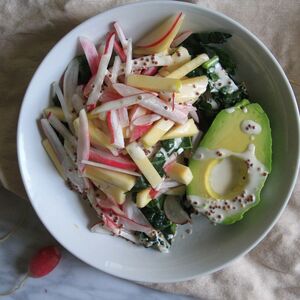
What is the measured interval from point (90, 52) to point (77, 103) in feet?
0.39

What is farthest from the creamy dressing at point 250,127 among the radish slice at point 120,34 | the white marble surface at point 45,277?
the white marble surface at point 45,277

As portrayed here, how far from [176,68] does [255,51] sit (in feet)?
0.60

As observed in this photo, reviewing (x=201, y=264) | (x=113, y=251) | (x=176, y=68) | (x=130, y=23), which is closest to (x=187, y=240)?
(x=201, y=264)

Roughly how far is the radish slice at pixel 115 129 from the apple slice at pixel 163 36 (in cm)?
18

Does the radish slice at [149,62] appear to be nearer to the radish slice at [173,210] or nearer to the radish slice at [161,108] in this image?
the radish slice at [161,108]

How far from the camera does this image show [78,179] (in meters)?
1.19

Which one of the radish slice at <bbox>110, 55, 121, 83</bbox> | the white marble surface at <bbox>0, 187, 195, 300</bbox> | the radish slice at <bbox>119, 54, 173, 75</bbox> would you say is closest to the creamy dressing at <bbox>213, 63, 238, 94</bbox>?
the radish slice at <bbox>119, 54, 173, 75</bbox>

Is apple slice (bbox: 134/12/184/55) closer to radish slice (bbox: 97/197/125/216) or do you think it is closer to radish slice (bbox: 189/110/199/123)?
radish slice (bbox: 189/110/199/123)

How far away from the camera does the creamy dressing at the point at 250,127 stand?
1.13 metres

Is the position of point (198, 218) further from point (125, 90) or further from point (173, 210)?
point (125, 90)

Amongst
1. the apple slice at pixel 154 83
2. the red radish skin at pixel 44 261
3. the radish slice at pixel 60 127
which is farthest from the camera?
the red radish skin at pixel 44 261

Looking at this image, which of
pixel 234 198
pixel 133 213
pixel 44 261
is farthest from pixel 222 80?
pixel 44 261

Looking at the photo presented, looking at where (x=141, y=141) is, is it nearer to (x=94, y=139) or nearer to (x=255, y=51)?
(x=94, y=139)

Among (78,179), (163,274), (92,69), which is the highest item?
(92,69)
